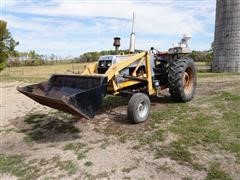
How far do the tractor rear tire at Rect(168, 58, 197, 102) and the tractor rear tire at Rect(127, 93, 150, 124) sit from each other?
1.18 m

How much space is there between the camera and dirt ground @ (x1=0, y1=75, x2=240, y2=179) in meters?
4.30

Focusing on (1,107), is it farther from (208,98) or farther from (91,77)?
(208,98)

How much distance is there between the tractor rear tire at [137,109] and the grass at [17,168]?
2.15 metres

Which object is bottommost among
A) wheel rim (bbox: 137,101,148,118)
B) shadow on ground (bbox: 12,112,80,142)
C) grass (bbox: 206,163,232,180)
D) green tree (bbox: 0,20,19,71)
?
grass (bbox: 206,163,232,180)

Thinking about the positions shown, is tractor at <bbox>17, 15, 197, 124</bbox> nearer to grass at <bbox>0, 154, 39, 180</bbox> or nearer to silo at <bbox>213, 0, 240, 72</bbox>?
grass at <bbox>0, 154, 39, 180</bbox>

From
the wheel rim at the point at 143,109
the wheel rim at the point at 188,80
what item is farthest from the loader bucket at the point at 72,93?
the wheel rim at the point at 188,80

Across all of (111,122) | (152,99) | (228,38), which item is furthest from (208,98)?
(228,38)

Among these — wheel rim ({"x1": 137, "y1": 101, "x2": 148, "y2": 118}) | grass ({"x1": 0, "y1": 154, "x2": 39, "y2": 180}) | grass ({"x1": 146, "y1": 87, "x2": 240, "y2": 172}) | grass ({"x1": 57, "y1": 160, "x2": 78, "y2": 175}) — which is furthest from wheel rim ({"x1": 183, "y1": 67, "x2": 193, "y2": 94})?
grass ({"x1": 0, "y1": 154, "x2": 39, "y2": 180})

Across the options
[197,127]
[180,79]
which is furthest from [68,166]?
[180,79]

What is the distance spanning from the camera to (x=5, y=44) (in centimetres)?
2523

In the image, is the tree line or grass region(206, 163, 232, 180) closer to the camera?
grass region(206, 163, 232, 180)

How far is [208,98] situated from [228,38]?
12757mm

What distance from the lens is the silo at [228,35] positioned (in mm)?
18922

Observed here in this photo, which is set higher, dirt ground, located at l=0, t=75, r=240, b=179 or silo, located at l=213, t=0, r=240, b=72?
silo, located at l=213, t=0, r=240, b=72
